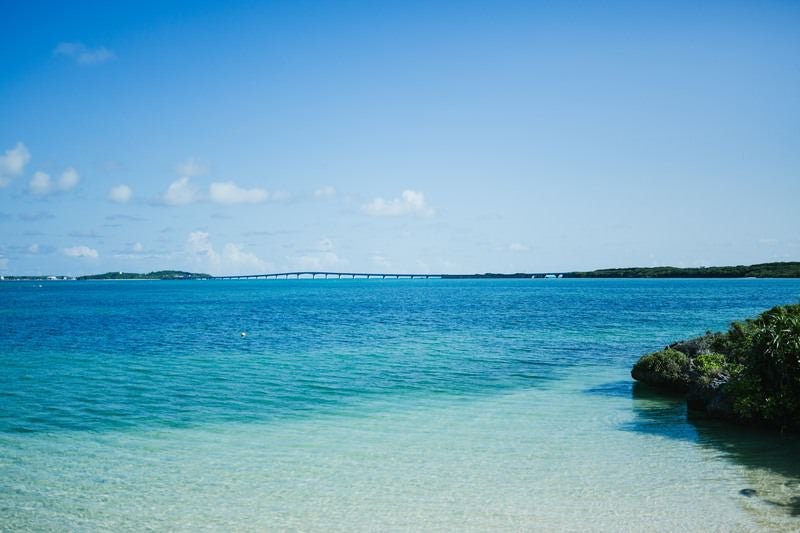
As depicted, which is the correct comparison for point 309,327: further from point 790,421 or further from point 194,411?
point 790,421

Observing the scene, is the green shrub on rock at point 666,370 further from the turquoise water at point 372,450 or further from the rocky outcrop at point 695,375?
the turquoise water at point 372,450

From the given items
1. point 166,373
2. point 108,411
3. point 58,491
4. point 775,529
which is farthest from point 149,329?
point 775,529

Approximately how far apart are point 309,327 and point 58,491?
43.5 meters

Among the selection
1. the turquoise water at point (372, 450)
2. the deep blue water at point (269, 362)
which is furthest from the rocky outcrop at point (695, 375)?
the deep blue water at point (269, 362)

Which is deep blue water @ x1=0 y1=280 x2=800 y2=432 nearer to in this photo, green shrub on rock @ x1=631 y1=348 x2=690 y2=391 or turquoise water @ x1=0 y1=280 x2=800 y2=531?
turquoise water @ x1=0 y1=280 x2=800 y2=531

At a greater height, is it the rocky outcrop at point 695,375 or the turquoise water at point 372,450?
the rocky outcrop at point 695,375

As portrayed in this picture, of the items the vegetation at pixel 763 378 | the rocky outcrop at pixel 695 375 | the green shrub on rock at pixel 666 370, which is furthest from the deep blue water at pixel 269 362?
the vegetation at pixel 763 378

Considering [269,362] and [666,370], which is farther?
[269,362]

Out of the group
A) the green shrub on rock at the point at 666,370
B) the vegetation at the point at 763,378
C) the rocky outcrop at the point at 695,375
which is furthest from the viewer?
the green shrub on rock at the point at 666,370

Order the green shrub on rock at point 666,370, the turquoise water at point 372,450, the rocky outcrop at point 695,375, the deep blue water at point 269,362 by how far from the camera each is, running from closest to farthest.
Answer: the turquoise water at point 372,450
the rocky outcrop at point 695,375
the deep blue water at point 269,362
the green shrub on rock at point 666,370

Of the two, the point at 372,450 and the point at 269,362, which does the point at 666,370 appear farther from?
the point at 269,362

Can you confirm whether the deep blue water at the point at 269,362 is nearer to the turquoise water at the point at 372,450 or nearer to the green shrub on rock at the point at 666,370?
the turquoise water at the point at 372,450

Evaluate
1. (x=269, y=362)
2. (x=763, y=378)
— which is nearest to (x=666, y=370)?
(x=763, y=378)

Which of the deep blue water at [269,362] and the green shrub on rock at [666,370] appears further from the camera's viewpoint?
the green shrub on rock at [666,370]
